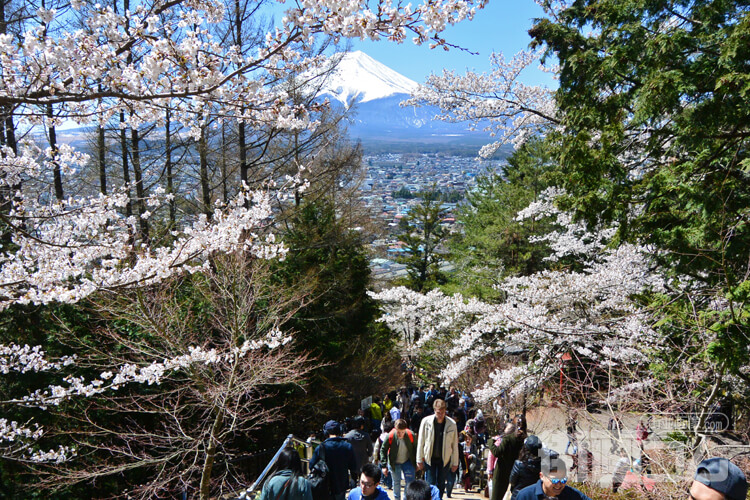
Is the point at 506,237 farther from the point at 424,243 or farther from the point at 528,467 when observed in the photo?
the point at 528,467

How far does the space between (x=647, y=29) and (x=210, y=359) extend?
7.06 m

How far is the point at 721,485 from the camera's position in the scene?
81.0 inches

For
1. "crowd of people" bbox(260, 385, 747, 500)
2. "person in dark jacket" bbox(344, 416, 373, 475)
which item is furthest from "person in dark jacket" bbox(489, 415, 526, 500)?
"person in dark jacket" bbox(344, 416, 373, 475)

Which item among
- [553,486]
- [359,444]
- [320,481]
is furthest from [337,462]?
[553,486]

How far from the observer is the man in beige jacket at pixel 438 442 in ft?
17.1

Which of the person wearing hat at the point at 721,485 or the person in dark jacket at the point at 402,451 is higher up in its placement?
the person wearing hat at the point at 721,485

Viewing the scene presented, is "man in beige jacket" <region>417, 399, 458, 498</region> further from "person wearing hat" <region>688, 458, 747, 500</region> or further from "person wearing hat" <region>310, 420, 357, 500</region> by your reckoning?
"person wearing hat" <region>688, 458, 747, 500</region>

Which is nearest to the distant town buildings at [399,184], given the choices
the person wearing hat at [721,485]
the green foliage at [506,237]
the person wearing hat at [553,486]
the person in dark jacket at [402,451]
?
the green foliage at [506,237]

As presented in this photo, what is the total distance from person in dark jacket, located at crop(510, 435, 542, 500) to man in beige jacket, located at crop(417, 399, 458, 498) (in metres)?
1.14

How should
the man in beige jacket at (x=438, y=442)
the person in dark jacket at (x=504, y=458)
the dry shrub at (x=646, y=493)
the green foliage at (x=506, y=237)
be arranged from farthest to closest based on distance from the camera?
1. the green foliage at (x=506, y=237)
2. the man in beige jacket at (x=438, y=442)
3. the person in dark jacket at (x=504, y=458)
4. the dry shrub at (x=646, y=493)

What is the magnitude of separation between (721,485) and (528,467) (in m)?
2.21

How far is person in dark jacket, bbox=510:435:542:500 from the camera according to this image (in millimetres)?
4059

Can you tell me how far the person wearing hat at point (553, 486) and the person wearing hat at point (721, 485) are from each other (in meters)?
0.99

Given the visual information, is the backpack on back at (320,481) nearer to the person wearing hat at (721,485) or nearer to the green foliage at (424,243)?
the person wearing hat at (721,485)
